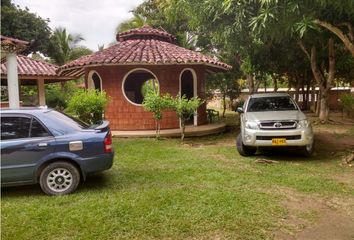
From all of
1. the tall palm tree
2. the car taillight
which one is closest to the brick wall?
the car taillight

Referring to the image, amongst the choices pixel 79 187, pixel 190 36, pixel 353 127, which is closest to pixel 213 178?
pixel 79 187

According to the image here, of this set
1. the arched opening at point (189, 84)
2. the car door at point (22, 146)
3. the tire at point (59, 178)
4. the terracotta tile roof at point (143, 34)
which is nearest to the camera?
the car door at point (22, 146)

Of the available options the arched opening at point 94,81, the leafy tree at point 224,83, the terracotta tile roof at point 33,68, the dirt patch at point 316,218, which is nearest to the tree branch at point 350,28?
the dirt patch at point 316,218

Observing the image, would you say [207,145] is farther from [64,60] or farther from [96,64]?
[64,60]

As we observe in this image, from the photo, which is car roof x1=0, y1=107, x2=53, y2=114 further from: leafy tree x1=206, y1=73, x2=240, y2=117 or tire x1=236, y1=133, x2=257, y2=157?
leafy tree x1=206, y1=73, x2=240, y2=117

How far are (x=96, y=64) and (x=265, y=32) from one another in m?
7.41

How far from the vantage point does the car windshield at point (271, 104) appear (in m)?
10.4

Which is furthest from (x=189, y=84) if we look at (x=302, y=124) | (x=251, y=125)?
(x=302, y=124)

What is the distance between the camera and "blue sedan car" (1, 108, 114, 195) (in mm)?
6125

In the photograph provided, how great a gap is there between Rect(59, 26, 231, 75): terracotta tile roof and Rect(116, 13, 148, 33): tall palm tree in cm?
1025

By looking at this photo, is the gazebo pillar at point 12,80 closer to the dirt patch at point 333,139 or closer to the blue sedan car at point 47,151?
the blue sedan car at point 47,151

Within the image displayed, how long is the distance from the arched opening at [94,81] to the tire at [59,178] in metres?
9.30

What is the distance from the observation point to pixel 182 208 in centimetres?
560

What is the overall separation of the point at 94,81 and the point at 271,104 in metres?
8.72
